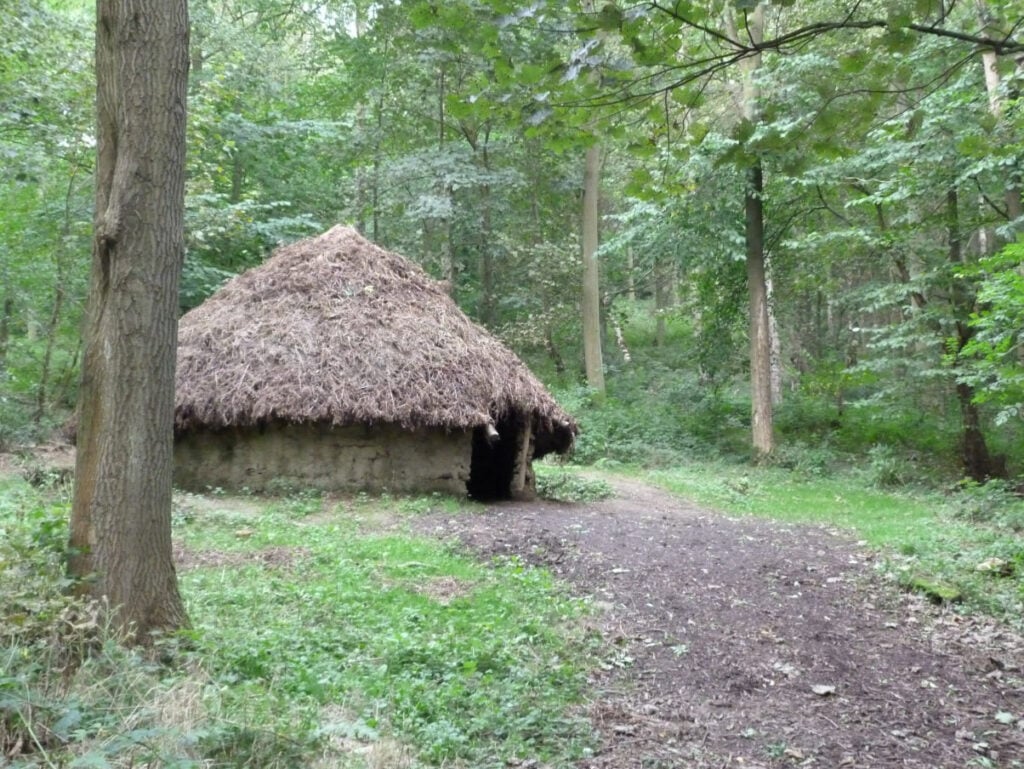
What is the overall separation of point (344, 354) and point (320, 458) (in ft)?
4.70

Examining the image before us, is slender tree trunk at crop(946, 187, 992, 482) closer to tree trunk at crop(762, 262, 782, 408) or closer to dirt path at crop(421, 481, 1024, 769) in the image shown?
tree trunk at crop(762, 262, 782, 408)

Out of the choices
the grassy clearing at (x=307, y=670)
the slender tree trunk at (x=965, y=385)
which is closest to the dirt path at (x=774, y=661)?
the grassy clearing at (x=307, y=670)

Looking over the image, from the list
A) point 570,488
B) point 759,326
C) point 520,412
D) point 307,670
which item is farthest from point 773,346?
point 307,670

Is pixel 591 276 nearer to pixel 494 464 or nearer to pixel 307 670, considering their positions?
pixel 494 464

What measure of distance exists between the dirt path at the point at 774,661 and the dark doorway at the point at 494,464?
3.50 m

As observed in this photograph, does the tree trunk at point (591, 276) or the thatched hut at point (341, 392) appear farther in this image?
the tree trunk at point (591, 276)

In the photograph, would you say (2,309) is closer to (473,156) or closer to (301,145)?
(301,145)

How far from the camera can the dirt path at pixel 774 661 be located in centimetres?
410

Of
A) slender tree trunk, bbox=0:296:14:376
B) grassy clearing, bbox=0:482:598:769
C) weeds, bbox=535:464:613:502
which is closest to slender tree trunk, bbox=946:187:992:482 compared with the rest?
weeds, bbox=535:464:613:502

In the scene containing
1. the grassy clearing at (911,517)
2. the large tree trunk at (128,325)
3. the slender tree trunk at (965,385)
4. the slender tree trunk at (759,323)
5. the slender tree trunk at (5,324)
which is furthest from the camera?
the slender tree trunk at (759,323)

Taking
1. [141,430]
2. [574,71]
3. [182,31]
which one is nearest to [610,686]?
[141,430]

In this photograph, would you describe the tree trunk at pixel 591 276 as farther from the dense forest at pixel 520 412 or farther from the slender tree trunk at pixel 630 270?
the slender tree trunk at pixel 630 270

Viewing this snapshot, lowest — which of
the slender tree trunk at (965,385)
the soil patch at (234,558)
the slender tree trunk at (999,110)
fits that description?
the soil patch at (234,558)

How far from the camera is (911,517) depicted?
11.5 m
